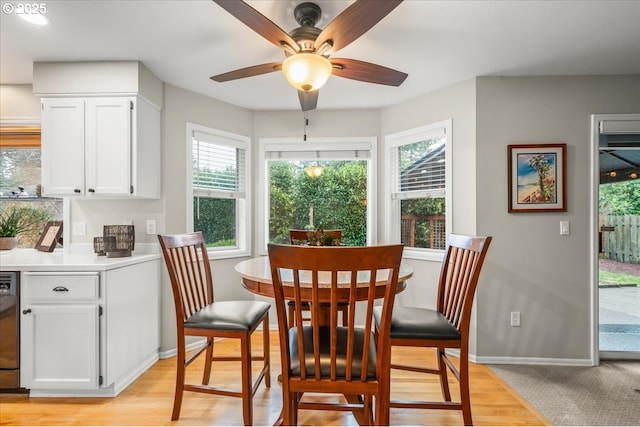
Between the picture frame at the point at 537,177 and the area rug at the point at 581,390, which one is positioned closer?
the area rug at the point at 581,390

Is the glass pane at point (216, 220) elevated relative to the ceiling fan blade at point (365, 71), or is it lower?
lower

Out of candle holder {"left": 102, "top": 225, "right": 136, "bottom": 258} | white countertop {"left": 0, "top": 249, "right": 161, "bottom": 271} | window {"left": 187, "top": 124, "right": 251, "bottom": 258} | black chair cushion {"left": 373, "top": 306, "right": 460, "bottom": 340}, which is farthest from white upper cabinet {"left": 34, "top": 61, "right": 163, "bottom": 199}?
black chair cushion {"left": 373, "top": 306, "right": 460, "bottom": 340}

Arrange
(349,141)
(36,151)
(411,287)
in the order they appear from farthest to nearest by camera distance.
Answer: (349,141)
(411,287)
(36,151)

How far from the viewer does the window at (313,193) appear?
3.73 metres

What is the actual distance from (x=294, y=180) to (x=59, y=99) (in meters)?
2.20

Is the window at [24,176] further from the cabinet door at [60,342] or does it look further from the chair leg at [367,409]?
the chair leg at [367,409]

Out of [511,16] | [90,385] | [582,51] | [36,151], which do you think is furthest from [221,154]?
[582,51]

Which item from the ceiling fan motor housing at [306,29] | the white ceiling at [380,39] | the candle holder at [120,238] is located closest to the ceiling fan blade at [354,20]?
the ceiling fan motor housing at [306,29]

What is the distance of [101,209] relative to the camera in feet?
9.37

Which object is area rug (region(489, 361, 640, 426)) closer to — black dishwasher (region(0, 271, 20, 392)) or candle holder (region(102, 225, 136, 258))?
candle holder (region(102, 225, 136, 258))

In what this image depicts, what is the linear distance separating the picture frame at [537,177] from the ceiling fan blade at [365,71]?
144 centimetres

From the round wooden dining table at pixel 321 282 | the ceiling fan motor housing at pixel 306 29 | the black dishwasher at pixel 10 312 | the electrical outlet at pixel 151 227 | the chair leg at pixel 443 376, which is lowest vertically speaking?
the chair leg at pixel 443 376

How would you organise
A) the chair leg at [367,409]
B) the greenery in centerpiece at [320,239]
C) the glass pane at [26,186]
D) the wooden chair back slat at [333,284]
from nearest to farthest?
the wooden chair back slat at [333,284] < the chair leg at [367,409] < the greenery in centerpiece at [320,239] < the glass pane at [26,186]

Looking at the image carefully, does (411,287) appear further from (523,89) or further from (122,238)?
(122,238)
